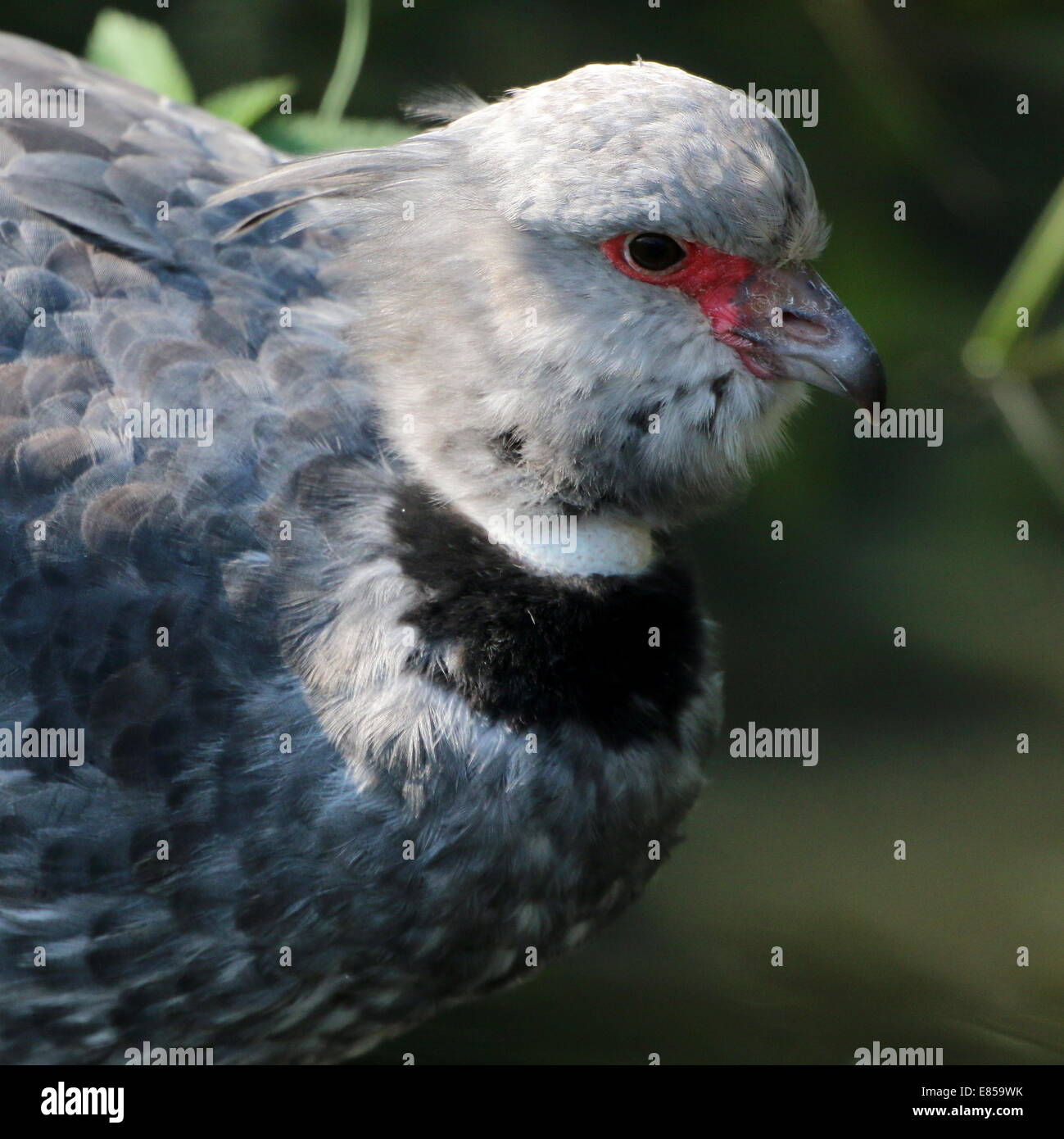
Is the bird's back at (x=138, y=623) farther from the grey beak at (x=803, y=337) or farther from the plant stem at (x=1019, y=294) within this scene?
the plant stem at (x=1019, y=294)

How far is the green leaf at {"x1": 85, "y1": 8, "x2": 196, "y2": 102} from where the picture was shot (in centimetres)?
243

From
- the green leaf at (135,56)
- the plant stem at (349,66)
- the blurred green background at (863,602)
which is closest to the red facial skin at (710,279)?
the plant stem at (349,66)

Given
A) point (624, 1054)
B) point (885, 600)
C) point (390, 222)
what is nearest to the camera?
point (390, 222)

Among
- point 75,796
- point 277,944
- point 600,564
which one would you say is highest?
point 600,564

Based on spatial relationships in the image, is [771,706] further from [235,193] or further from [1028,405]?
[235,193]

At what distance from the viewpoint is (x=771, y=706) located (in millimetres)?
3510

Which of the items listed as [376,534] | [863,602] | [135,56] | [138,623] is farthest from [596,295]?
[863,602]

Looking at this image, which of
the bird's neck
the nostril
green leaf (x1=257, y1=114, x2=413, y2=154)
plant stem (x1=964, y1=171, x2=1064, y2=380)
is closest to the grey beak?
the nostril

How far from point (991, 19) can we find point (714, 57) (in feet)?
2.62

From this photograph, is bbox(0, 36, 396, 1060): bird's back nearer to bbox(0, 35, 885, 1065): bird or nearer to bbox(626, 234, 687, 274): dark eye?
bbox(0, 35, 885, 1065): bird

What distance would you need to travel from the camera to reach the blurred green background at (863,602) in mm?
3029

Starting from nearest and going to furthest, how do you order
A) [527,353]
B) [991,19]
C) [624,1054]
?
[527,353] < [624,1054] < [991,19]
